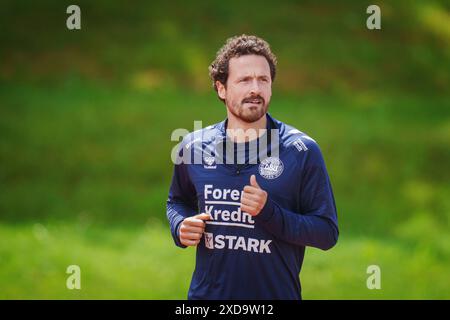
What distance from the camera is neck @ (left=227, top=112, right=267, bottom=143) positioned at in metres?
3.82

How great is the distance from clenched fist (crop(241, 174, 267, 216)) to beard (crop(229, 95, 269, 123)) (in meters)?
0.35

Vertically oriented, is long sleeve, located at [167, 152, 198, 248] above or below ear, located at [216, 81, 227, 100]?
below

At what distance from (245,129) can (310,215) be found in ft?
1.83

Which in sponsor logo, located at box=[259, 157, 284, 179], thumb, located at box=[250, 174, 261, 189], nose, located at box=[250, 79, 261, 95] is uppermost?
nose, located at box=[250, 79, 261, 95]

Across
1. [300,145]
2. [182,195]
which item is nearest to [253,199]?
[300,145]

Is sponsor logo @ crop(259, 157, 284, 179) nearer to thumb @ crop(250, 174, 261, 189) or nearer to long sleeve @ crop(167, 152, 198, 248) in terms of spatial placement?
thumb @ crop(250, 174, 261, 189)

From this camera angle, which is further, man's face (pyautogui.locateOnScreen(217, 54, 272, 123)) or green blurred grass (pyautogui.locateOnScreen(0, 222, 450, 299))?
green blurred grass (pyautogui.locateOnScreen(0, 222, 450, 299))

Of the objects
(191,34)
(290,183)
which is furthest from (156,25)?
(290,183)

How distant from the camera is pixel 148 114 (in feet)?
39.7

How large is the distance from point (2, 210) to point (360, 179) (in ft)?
16.8

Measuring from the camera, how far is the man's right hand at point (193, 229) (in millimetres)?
3631

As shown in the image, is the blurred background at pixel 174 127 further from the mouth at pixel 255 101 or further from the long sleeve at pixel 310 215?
the mouth at pixel 255 101

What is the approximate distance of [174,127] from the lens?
1172cm

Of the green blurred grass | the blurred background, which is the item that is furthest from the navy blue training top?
A: the blurred background
